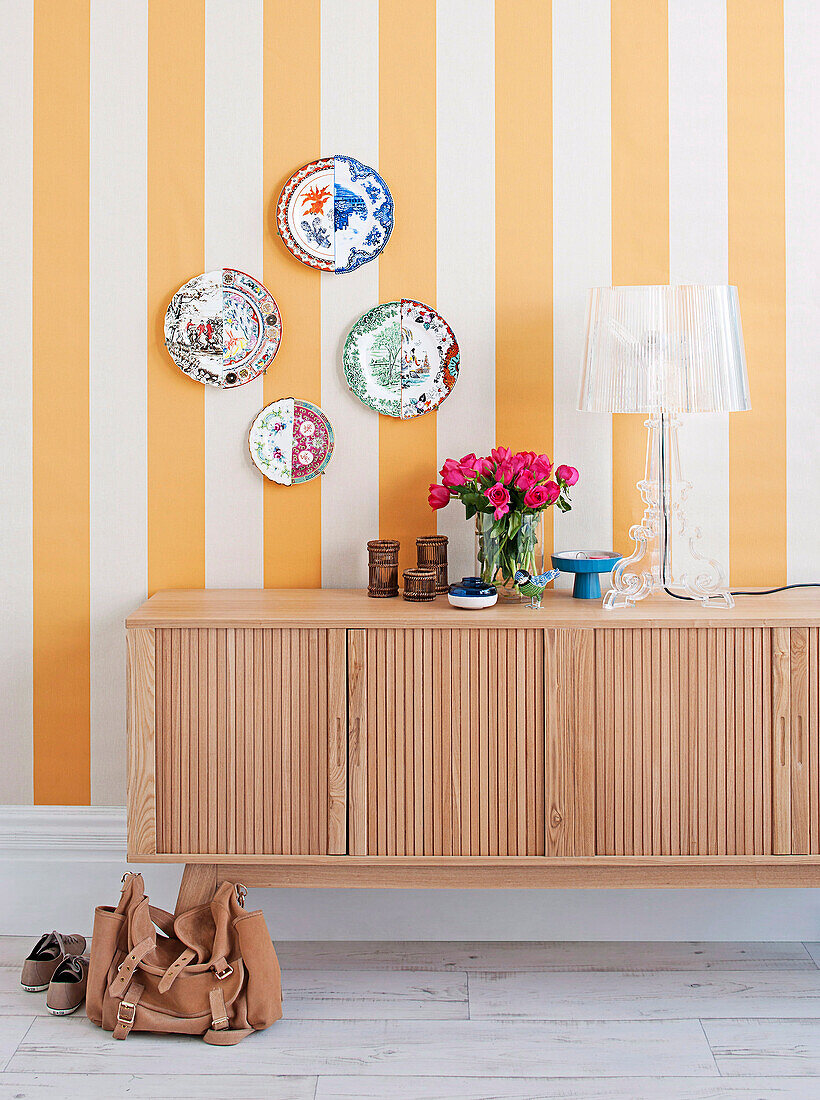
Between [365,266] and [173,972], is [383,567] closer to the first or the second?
[365,266]

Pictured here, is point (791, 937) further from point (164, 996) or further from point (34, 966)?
point (34, 966)

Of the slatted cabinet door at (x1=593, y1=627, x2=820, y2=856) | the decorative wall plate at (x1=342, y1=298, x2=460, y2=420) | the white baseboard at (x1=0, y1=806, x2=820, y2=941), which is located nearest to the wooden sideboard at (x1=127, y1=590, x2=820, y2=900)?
Answer: the slatted cabinet door at (x1=593, y1=627, x2=820, y2=856)

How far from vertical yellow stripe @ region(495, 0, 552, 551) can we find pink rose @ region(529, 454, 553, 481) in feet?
0.81

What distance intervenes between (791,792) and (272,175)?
174 cm

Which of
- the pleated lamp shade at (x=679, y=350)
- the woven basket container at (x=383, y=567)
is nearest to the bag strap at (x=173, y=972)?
the woven basket container at (x=383, y=567)

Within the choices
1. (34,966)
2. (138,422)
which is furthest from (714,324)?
(34,966)

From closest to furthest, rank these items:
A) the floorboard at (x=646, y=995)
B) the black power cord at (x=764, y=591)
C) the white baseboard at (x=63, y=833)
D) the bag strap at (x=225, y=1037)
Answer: the bag strap at (x=225, y=1037)
the floorboard at (x=646, y=995)
the black power cord at (x=764, y=591)
the white baseboard at (x=63, y=833)

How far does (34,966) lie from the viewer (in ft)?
6.39

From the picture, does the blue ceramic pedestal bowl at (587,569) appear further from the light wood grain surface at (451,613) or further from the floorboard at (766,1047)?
the floorboard at (766,1047)

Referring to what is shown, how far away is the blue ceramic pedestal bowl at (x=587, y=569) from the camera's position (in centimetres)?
199

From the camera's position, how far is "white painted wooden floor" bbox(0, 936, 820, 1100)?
1649 mm

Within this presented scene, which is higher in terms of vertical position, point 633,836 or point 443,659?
point 443,659

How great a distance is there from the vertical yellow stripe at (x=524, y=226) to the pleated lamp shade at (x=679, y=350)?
1.03ft

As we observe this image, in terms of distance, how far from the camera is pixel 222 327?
2.13 metres
